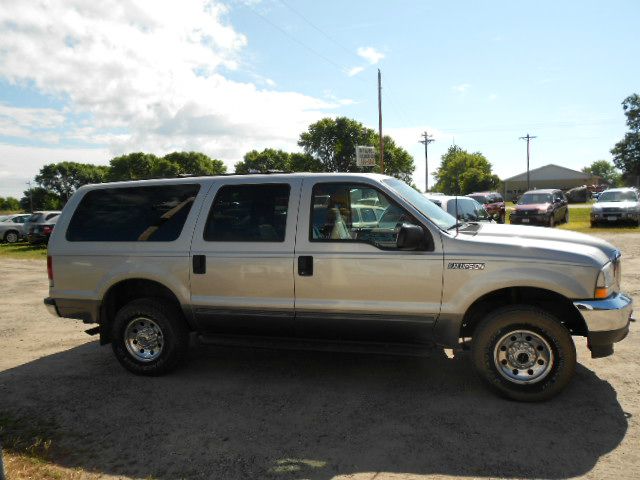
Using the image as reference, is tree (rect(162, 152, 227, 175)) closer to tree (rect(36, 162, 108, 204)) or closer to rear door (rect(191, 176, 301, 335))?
tree (rect(36, 162, 108, 204))

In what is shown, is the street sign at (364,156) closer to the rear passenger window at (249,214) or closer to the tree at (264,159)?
the rear passenger window at (249,214)

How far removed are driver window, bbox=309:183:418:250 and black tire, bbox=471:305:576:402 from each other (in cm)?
116

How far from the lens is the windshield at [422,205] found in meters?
4.41

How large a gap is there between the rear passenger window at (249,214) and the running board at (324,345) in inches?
38.7

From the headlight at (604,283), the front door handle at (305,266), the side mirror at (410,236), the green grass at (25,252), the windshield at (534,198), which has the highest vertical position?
the windshield at (534,198)

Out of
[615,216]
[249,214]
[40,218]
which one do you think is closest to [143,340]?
[249,214]

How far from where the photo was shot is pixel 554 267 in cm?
395

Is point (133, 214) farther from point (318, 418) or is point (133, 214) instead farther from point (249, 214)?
point (318, 418)

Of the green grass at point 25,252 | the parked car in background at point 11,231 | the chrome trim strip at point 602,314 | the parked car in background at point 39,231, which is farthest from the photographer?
the parked car in background at point 11,231

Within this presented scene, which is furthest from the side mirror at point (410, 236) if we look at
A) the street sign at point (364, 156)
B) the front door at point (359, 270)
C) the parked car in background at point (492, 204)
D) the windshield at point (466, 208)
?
the parked car in background at point (492, 204)

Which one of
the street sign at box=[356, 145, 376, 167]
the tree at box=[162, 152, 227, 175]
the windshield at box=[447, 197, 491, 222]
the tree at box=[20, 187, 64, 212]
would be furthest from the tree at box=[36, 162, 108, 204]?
the windshield at box=[447, 197, 491, 222]

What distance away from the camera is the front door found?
420 centimetres

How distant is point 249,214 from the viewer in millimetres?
4668

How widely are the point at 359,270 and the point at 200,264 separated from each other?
1570 mm
